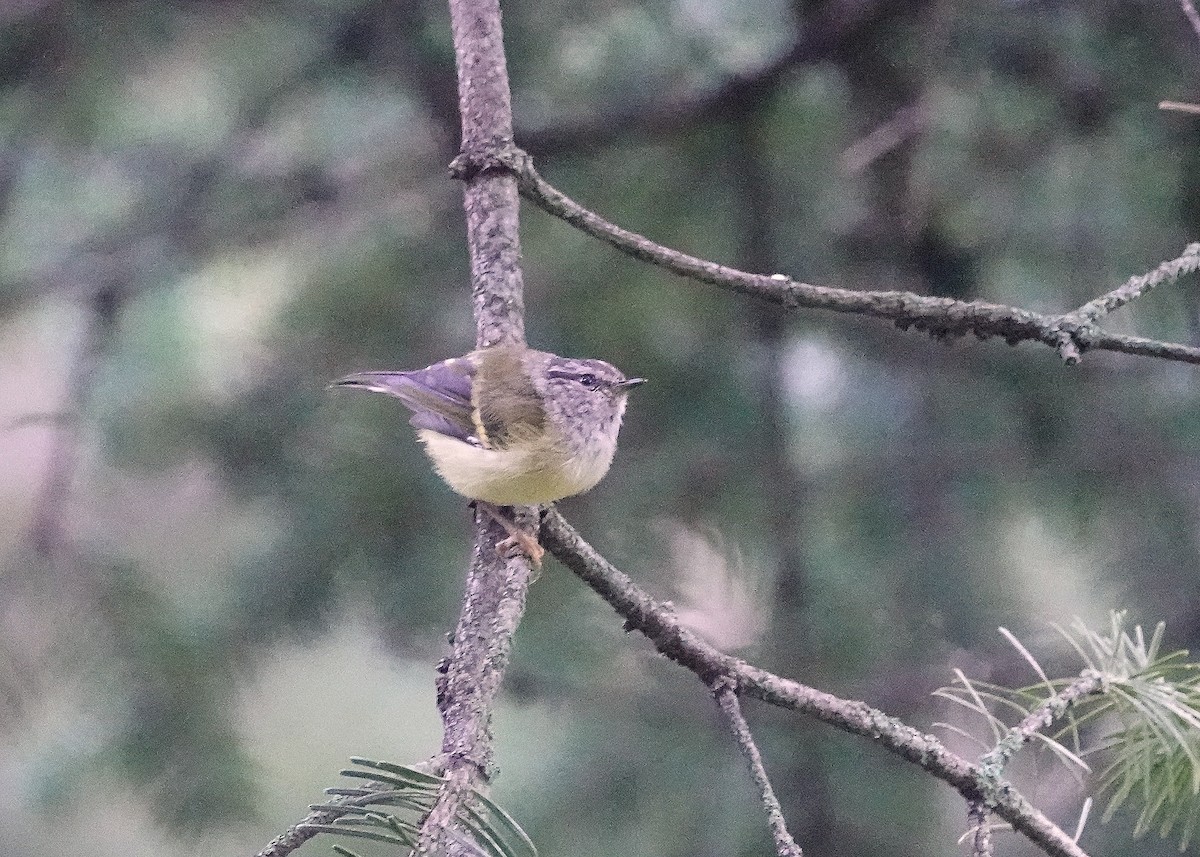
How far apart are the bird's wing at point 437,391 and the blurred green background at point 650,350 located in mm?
110

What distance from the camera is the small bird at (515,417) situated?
813 millimetres

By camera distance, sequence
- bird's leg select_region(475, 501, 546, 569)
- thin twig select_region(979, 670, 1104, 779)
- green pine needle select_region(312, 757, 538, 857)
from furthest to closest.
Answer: bird's leg select_region(475, 501, 546, 569) < thin twig select_region(979, 670, 1104, 779) < green pine needle select_region(312, 757, 538, 857)

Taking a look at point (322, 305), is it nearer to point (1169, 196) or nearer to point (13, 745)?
point (13, 745)

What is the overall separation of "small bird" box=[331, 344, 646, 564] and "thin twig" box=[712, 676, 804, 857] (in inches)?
11.0

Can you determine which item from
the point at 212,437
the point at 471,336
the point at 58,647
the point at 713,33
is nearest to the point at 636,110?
the point at 713,33

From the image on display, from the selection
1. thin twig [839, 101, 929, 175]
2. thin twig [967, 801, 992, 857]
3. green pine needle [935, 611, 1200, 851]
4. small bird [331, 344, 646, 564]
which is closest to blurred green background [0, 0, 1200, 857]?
thin twig [839, 101, 929, 175]

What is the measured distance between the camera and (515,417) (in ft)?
2.97

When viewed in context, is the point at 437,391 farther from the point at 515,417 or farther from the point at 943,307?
the point at 943,307

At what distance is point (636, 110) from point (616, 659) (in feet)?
1.61

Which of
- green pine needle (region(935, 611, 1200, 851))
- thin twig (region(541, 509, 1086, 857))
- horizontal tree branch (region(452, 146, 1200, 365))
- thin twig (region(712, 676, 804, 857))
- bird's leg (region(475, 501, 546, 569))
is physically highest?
horizontal tree branch (region(452, 146, 1200, 365))

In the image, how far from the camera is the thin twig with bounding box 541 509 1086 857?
493mm

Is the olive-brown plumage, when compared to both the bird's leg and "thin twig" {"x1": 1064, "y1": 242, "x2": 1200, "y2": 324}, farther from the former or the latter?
"thin twig" {"x1": 1064, "y1": 242, "x2": 1200, "y2": 324}

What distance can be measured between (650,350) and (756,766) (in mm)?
593

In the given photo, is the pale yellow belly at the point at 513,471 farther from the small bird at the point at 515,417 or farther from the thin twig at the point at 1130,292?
the thin twig at the point at 1130,292
